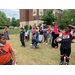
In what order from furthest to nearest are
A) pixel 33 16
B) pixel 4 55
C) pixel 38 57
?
pixel 33 16 → pixel 38 57 → pixel 4 55

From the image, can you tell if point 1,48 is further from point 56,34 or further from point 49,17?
point 49,17

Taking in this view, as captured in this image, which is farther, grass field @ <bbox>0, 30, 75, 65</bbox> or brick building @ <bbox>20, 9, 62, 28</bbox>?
brick building @ <bbox>20, 9, 62, 28</bbox>

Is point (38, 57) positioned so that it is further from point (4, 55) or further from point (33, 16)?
point (33, 16)

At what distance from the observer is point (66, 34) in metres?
2.68

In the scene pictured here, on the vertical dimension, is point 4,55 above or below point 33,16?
below

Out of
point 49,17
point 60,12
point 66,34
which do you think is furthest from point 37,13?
point 66,34

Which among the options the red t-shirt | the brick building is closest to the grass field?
the red t-shirt

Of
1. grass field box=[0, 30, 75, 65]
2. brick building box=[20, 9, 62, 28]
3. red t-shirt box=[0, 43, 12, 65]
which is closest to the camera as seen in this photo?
red t-shirt box=[0, 43, 12, 65]

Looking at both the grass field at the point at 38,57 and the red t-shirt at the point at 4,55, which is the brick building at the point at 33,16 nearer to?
the grass field at the point at 38,57

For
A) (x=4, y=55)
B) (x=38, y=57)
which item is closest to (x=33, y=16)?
(x=38, y=57)

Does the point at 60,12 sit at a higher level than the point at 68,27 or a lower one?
higher

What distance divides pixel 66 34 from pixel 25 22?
33.1 meters

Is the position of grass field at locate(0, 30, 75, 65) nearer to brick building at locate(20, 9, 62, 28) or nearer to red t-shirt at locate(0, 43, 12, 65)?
red t-shirt at locate(0, 43, 12, 65)

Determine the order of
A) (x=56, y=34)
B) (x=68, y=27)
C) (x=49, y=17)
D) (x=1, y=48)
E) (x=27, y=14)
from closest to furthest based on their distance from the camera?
1. (x=1, y=48)
2. (x=68, y=27)
3. (x=56, y=34)
4. (x=49, y=17)
5. (x=27, y=14)
